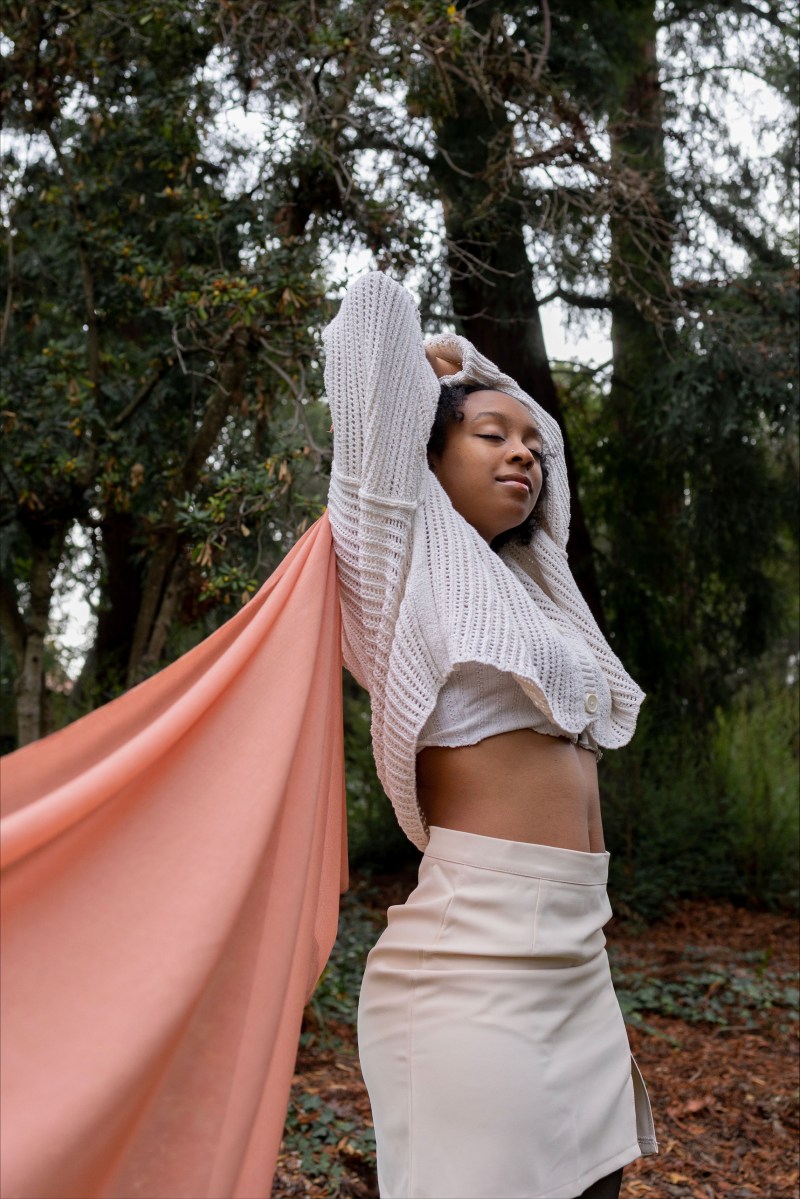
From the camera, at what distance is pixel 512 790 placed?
180 cm

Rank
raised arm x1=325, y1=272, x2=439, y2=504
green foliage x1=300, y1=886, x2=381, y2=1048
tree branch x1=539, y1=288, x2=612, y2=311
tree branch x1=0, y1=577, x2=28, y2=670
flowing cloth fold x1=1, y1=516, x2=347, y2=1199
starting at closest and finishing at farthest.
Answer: flowing cloth fold x1=1, y1=516, x2=347, y2=1199 → raised arm x1=325, y1=272, x2=439, y2=504 → green foliage x1=300, y1=886, x2=381, y2=1048 → tree branch x1=0, y1=577, x2=28, y2=670 → tree branch x1=539, y1=288, x2=612, y2=311

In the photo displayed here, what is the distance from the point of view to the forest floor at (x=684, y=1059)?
3.73 m

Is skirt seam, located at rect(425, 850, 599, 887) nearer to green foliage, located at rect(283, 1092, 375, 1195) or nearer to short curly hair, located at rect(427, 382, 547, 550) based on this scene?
short curly hair, located at rect(427, 382, 547, 550)

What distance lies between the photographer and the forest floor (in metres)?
3.73

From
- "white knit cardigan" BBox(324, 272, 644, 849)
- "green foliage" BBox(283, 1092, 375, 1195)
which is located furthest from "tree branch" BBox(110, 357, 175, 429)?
"white knit cardigan" BBox(324, 272, 644, 849)

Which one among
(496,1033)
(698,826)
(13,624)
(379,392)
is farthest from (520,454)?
(698,826)

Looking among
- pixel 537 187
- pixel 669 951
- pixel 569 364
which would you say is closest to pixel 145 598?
pixel 537 187

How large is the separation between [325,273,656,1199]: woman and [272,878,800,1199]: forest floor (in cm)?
207

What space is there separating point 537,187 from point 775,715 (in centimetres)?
472

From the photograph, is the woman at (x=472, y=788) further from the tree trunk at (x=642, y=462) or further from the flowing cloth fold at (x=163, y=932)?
the tree trunk at (x=642, y=462)

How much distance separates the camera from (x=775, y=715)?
884 centimetres

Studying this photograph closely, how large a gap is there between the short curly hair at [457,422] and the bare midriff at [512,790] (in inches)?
19.8

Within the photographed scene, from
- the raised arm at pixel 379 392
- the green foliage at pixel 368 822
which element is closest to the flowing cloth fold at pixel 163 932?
the raised arm at pixel 379 392

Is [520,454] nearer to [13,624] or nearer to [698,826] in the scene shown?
[13,624]
